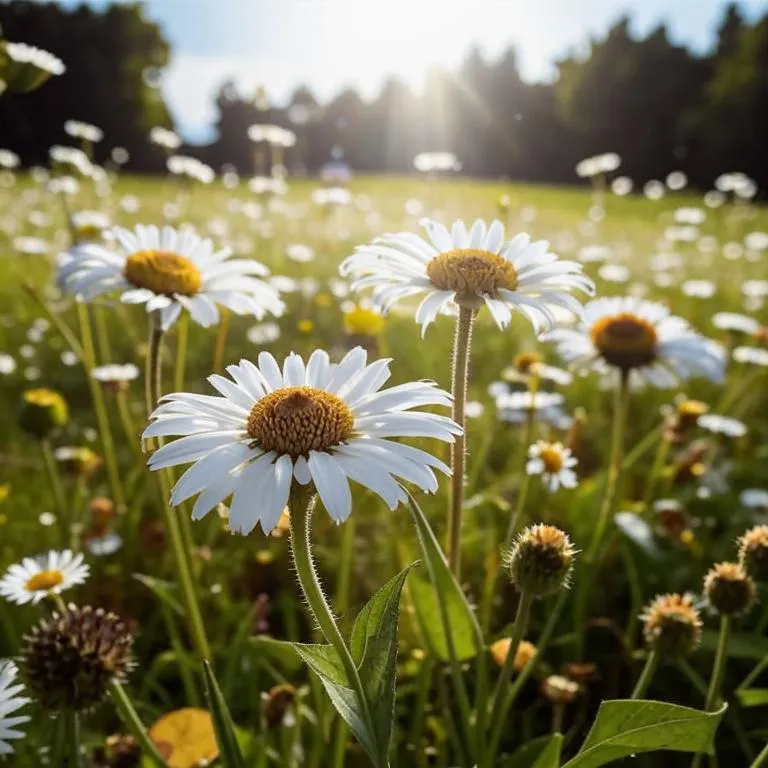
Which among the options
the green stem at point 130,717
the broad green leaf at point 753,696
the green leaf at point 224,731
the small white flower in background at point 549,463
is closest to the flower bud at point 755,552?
the broad green leaf at point 753,696

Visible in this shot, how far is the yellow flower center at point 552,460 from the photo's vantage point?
2.15 m

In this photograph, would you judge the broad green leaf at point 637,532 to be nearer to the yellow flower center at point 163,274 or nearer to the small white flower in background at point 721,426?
the small white flower in background at point 721,426

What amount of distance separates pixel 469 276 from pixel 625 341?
1029mm

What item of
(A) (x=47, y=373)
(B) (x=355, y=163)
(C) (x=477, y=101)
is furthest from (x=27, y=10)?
(A) (x=47, y=373)

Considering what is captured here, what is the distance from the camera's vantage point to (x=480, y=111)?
41.6 m

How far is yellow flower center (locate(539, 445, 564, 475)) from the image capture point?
2.15 metres

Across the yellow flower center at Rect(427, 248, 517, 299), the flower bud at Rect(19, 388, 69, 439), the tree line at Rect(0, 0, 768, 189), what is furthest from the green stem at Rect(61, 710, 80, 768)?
the tree line at Rect(0, 0, 768, 189)

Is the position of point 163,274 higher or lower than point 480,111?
lower

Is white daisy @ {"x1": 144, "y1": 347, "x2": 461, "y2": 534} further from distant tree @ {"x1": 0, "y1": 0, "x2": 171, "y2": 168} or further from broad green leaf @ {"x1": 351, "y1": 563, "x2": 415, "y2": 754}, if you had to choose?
distant tree @ {"x1": 0, "y1": 0, "x2": 171, "y2": 168}

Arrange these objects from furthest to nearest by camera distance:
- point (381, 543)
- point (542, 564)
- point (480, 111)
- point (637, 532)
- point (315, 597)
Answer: point (480, 111) < point (381, 543) < point (637, 532) < point (542, 564) < point (315, 597)

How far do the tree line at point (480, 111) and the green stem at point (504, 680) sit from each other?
31472 millimetres

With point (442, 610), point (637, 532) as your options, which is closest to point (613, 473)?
point (637, 532)

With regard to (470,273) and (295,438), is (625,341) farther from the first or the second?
(295,438)

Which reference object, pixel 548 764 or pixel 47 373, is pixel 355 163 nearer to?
pixel 47 373
